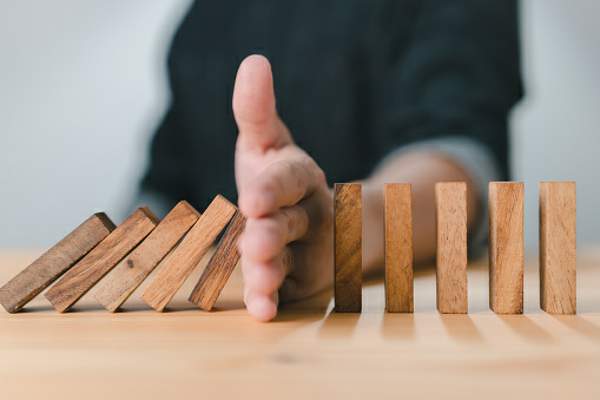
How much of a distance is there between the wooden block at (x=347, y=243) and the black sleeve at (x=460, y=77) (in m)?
0.74

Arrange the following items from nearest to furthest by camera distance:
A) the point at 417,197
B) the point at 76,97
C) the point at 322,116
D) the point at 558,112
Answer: the point at 417,197, the point at 322,116, the point at 558,112, the point at 76,97

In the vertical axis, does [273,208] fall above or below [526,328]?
above

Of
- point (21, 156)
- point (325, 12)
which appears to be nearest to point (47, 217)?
point (21, 156)

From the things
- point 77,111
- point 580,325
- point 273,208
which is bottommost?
point 580,325

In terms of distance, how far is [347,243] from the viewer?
0.71 m

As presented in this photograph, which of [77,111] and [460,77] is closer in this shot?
[460,77]

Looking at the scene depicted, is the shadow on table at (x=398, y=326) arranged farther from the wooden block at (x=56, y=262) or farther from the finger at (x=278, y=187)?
the wooden block at (x=56, y=262)

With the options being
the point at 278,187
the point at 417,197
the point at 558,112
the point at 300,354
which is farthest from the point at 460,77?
the point at 558,112

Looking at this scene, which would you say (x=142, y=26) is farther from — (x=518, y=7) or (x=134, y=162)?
(x=518, y=7)

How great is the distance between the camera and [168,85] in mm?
2158

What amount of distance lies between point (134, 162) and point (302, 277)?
8.74 ft

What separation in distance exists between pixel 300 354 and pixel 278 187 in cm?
19

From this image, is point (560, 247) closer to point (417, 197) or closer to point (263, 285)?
point (263, 285)

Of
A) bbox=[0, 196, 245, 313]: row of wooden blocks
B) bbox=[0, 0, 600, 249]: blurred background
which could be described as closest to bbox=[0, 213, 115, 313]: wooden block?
bbox=[0, 196, 245, 313]: row of wooden blocks
